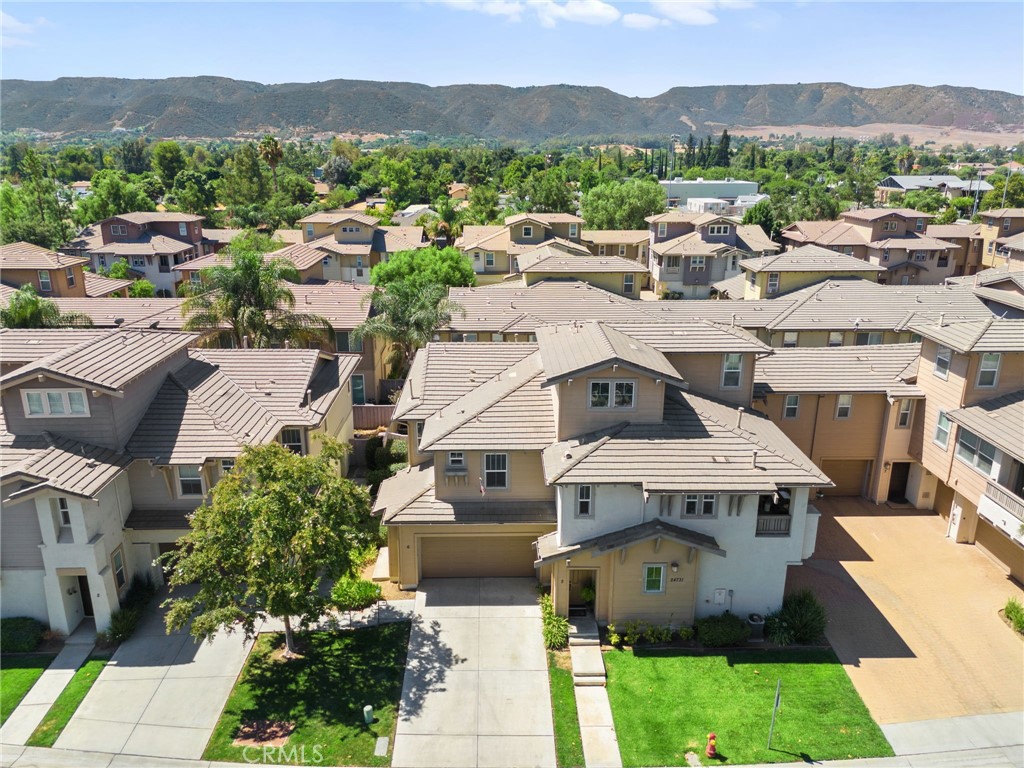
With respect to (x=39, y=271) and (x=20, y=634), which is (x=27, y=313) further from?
(x=39, y=271)

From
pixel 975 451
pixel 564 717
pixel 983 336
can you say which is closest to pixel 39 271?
pixel 564 717

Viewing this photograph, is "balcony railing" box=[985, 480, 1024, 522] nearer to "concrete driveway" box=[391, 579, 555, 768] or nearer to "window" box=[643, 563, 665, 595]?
"window" box=[643, 563, 665, 595]

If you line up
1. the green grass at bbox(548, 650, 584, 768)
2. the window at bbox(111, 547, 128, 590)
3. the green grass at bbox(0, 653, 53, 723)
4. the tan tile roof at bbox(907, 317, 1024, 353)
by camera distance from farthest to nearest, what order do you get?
the tan tile roof at bbox(907, 317, 1024, 353), the window at bbox(111, 547, 128, 590), the green grass at bbox(0, 653, 53, 723), the green grass at bbox(548, 650, 584, 768)

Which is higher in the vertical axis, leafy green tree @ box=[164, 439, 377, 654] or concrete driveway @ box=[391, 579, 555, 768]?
leafy green tree @ box=[164, 439, 377, 654]

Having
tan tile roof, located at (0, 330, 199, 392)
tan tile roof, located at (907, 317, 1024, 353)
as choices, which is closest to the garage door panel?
tan tile roof, located at (0, 330, 199, 392)

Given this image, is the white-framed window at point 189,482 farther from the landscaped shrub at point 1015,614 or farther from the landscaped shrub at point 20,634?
the landscaped shrub at point 1015,614

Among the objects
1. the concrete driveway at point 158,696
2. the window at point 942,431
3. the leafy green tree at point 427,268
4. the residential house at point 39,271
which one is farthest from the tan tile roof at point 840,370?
the residential house at point 39,271

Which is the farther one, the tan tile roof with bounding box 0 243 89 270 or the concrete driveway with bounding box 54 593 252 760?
the tan tile roof with bounding box 0 243 89 270
